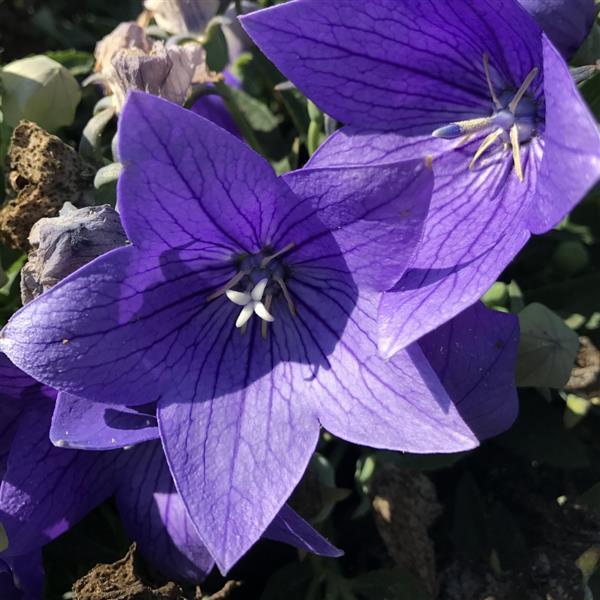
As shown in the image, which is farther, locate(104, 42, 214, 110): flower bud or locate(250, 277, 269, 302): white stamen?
locate(104, 42, 214, 110): flower bud

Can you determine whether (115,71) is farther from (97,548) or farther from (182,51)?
(97,548)

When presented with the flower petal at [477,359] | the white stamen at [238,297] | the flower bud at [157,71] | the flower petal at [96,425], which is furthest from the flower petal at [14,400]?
the flower petal at [477,359]

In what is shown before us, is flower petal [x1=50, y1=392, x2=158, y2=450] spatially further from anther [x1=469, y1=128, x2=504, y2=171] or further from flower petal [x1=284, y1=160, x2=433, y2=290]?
anther [x1=469, y1=128, x2=504, y2=171]

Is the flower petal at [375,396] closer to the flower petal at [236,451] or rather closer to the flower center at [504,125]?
the flower petal at [236,451]

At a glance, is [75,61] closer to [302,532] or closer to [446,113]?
[446,113]

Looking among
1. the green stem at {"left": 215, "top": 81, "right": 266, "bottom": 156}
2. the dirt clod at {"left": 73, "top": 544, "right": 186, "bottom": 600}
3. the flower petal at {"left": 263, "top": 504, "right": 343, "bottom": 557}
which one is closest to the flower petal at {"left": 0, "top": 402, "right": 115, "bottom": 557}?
the dirt clod at {"left": 73, "top": 544, "right": 186, "bottom": 600}

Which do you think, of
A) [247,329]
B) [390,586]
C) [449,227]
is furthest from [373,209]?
[390,586]
